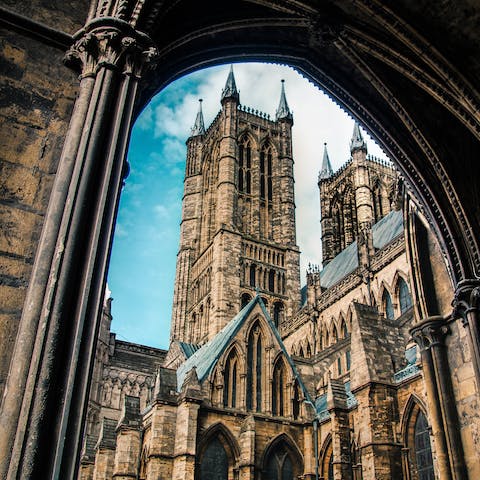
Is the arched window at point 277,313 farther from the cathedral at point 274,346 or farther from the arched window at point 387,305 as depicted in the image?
the arched window at point 387,305

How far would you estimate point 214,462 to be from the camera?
17.4m

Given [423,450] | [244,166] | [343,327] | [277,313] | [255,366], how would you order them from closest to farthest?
1. [423,450]
2. [255,366]
3. [343,327]
4. [277,313]
5. [244,166]

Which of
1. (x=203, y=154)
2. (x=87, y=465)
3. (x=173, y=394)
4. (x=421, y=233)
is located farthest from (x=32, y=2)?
(x=203, y=154)

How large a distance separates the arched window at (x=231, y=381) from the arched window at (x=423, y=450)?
611 cm

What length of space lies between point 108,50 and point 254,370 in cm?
1615

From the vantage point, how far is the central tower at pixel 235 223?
42.8 meters

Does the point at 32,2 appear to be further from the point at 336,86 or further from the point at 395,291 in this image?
the point at 395,291

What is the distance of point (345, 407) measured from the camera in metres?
17.5

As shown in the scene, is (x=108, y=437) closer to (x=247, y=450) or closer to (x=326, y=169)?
(x=247, y=450)

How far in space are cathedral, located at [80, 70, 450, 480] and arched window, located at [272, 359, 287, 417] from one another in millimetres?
49

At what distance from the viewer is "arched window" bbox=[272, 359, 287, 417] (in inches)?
763

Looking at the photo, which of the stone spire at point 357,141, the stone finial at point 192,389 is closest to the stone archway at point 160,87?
the stone finial at point 192,389

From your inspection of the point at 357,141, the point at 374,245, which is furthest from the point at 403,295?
the point at 357,141

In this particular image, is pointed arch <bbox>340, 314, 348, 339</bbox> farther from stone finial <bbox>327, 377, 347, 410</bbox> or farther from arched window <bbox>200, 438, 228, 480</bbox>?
arched window <bbox>200, 438, 228, 480</bbox>
